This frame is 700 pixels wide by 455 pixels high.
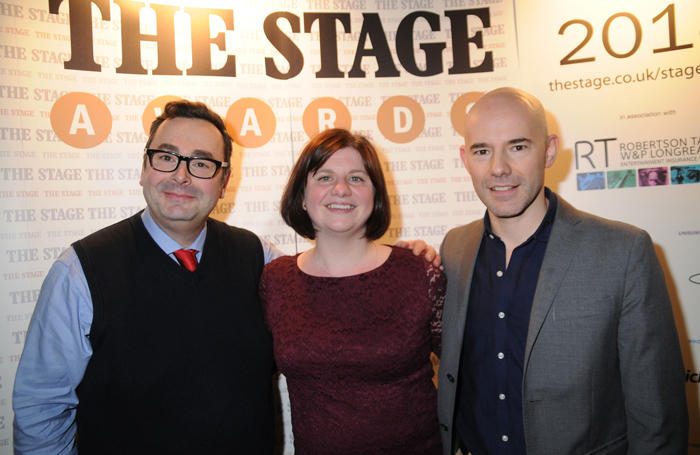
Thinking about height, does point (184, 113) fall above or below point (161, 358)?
above

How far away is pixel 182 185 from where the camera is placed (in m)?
1.69

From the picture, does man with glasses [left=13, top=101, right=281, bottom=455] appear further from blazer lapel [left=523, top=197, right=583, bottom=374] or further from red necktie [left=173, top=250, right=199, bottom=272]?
blazer lapel [left=523, top=197, right=583, bottom=374]

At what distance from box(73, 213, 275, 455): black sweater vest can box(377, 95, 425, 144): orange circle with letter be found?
141cm

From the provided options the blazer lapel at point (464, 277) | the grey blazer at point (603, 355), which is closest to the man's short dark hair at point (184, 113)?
the blazer lapel at point (464, 277)

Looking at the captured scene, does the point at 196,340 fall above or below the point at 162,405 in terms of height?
above

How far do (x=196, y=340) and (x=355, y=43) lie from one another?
202cm

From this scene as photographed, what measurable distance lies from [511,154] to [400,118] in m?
1.16

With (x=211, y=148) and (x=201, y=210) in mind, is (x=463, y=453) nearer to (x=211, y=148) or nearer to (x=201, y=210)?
(x=201, y=210)

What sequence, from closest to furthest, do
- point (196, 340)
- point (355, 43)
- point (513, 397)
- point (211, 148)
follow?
point (513, 397), point (196, 340), point (211, 148), point (355, 43)

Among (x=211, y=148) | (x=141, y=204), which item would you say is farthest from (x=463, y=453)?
(x=141, y=204)

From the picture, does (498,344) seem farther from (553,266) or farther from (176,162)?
(176,162)

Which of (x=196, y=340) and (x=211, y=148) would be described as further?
(x=211, y=148)

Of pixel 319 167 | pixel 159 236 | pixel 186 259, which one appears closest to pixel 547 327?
pixel 319 167

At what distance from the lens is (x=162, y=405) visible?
1607 millimetres
